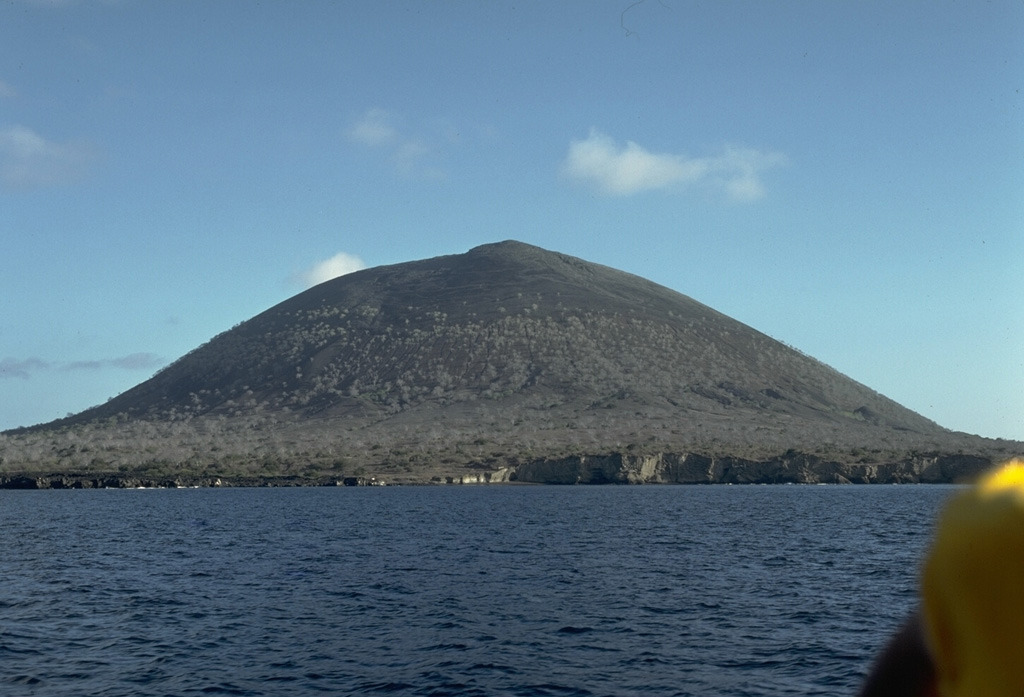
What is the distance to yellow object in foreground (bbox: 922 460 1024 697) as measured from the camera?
221cm

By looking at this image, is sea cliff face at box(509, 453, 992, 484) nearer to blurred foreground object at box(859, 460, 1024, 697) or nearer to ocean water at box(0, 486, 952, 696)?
ocean water at box(0, 486, 952, 696)

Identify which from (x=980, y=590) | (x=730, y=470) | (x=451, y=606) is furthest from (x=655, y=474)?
(x=980, y=590)

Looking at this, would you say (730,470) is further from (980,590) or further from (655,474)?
(980,590)

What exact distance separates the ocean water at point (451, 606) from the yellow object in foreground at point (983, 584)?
82.2 ft

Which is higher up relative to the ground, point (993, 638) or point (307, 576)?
point (993, 638)

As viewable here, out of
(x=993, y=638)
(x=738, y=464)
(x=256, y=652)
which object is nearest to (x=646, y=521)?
(x=256, y=652)

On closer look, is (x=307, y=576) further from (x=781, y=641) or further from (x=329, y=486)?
(x=329, y=486)

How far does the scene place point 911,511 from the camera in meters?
105

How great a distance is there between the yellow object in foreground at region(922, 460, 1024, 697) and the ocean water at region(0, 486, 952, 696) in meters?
25.0

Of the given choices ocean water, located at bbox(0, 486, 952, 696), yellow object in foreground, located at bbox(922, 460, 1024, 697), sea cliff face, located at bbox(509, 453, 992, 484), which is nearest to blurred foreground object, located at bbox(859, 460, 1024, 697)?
yellow object in foreground, located at bbox(922, 460, 1024, 697)

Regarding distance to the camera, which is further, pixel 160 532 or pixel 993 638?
pixel 160 532

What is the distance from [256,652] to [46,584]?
72.3 ft

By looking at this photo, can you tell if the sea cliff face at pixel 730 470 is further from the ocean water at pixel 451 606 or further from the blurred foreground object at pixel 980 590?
the blurred foreground object at pixel 980 590

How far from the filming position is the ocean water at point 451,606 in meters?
27.7
